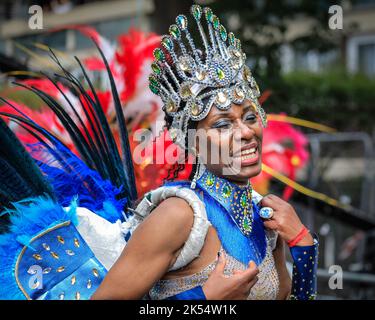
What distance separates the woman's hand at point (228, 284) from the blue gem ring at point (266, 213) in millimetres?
271

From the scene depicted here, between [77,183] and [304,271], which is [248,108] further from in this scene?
[77,183]

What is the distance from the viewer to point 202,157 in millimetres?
2389

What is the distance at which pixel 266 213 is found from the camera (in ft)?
8.02

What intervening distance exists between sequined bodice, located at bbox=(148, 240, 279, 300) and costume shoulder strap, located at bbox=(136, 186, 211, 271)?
6cm

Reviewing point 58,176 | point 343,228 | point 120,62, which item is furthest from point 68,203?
point 343,228

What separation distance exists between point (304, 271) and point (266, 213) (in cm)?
26

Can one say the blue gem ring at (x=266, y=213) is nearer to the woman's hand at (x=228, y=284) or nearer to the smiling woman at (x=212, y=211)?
the smiling woman at (x=212, y=211)

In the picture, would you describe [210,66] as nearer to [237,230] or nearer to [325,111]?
[237,230]

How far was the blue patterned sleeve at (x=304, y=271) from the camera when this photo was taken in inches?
96.5

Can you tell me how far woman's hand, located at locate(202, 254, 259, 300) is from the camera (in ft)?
7.11

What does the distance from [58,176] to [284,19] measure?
16.3 ft

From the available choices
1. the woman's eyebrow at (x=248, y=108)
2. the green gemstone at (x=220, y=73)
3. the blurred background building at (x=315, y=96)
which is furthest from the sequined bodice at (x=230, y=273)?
the blurred background building at (x=315, y=96)

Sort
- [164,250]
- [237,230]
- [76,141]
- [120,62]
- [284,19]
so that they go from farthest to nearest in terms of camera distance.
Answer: [284,19] → [120,62] → [76,141] → [237,230] → [164,250]

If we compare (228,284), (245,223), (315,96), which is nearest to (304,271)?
(245,223)
